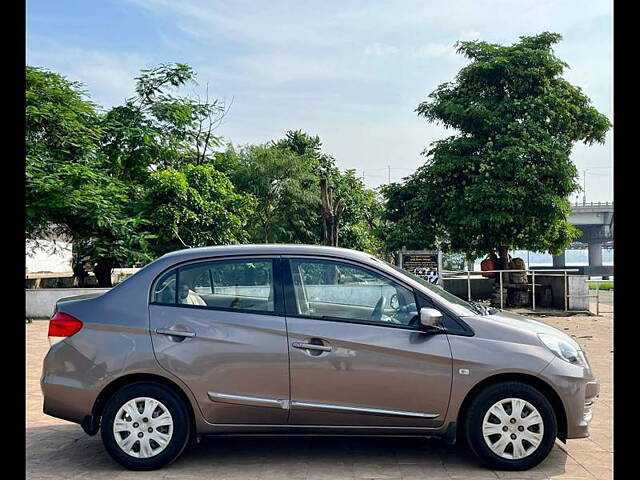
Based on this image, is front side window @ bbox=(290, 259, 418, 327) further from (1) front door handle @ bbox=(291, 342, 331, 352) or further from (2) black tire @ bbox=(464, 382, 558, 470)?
(2) black tire @ bbox=(464, 382, 558, 470)

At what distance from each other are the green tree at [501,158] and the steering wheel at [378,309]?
51.5ft

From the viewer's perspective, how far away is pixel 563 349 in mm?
5070

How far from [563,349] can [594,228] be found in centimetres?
5795

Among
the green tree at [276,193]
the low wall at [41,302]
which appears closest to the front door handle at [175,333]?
the low wall at [41,302]

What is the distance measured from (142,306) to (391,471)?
232 centimetres

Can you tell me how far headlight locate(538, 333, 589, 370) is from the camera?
5023 mm

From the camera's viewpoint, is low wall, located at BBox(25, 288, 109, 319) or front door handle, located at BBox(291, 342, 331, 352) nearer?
front door handle, located at BBox(291, 342, 331, 352)

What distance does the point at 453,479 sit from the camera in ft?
15.6

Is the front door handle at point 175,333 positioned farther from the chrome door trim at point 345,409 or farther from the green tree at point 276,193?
the green tree at point 276,193

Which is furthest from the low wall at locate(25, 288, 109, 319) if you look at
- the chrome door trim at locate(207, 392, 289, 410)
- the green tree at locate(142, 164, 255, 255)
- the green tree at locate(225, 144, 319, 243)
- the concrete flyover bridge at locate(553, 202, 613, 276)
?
the concrete flyover bridge at locate(553, 202, 613, 276)

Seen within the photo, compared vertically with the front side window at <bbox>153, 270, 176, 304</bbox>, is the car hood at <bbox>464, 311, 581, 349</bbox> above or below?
below

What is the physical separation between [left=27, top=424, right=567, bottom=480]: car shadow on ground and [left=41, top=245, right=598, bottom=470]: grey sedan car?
24 cm
